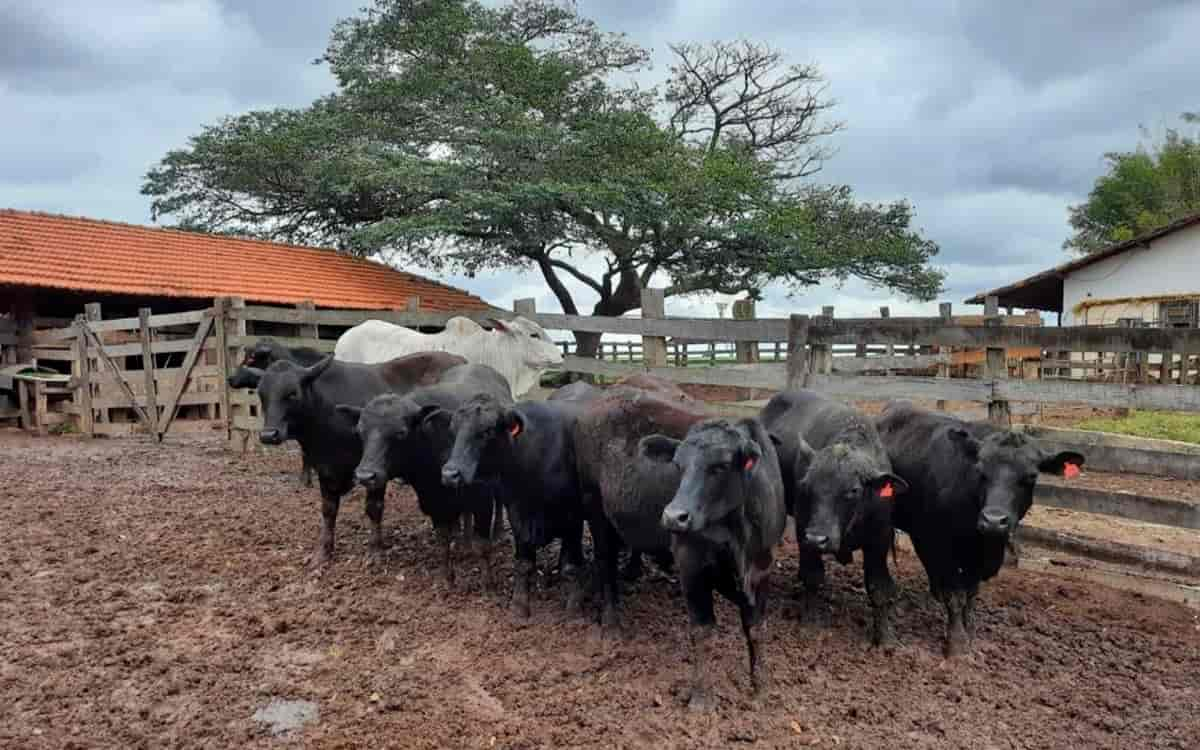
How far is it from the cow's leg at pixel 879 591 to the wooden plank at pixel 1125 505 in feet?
4.91

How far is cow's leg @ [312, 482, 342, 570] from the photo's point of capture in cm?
612

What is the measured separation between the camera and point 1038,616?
16.5 feet

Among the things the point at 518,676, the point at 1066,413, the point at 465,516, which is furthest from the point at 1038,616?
the point at 1066,413

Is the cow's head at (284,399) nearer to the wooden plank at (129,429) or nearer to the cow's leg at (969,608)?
the cow's leg at (969,608)

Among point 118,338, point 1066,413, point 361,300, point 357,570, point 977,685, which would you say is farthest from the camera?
point 361,300

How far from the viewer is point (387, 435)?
564cm

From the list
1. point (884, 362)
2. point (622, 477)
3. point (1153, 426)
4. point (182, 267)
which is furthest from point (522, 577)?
point (182, 267)

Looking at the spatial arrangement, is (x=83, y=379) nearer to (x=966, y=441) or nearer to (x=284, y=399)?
(x=284, y=399)

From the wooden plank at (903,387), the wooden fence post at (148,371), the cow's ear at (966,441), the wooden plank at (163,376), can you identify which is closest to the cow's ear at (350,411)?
the wooden plank at (903,387)

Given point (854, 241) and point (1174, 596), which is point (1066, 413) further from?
point (1174, 596)

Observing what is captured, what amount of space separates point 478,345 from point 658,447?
234 inches

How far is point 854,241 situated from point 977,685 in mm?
17967

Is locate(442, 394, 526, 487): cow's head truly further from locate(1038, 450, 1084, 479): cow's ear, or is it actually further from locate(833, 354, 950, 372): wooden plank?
locate(833, 354, 950, 372): wooden plank

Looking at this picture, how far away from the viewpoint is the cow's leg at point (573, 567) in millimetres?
5199
